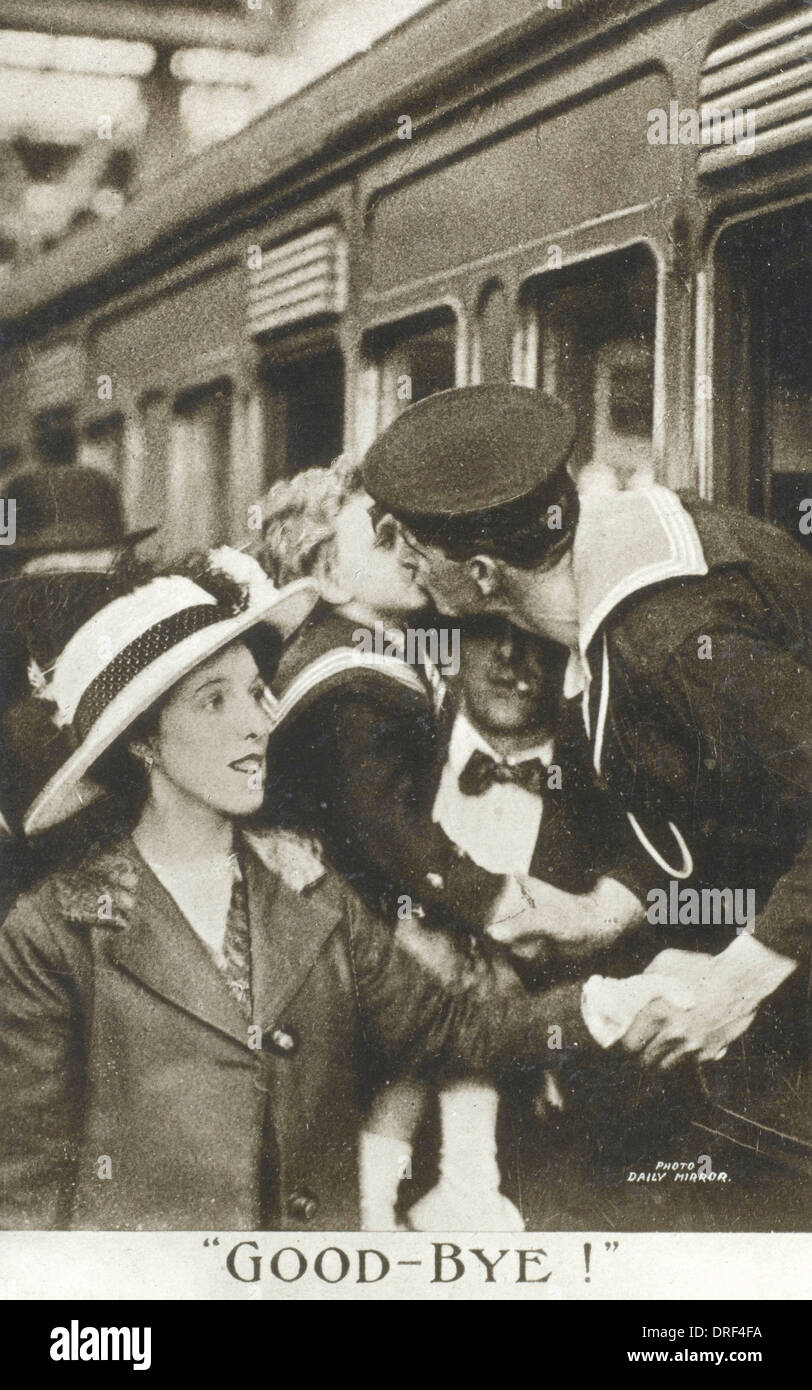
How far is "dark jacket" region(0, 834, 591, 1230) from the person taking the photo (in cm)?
366

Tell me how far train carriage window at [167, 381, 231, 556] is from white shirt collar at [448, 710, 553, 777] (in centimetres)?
82

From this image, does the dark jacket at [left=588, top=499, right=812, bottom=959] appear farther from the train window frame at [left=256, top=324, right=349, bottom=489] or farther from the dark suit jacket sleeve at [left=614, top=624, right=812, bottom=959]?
the train window frame at [left=256, top=324, right=349, bottom=489]

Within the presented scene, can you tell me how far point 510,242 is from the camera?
3.72 m

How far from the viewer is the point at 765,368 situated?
3.66 meters

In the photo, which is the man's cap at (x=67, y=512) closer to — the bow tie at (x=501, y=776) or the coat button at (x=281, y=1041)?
the bow tie at (x=501, y=776)

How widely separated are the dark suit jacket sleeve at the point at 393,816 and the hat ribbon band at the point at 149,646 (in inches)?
17.6

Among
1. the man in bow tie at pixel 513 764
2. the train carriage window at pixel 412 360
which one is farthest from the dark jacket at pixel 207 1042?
the train carriage window at pixel 412 360

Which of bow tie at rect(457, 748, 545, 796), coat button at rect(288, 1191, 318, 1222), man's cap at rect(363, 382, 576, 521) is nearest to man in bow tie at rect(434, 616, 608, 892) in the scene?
bow tie at rect(457, 748, 545, 796)

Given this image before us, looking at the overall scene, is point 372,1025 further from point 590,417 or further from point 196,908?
point 590,417

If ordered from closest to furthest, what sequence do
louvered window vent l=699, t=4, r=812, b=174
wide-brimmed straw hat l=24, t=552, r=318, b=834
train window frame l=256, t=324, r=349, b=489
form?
louvered window vent l=699, t=4, r=812, b=174
wide-brimmed straw hat l=24, t=552, r=318, b=834
train window frame l=256, t=324, r=349, b=489

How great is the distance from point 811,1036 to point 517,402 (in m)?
1.87

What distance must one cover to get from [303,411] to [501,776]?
1141 millimetres

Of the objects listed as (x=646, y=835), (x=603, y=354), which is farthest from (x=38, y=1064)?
(x=603, y=354)

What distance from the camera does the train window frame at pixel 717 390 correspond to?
358 centimetres
